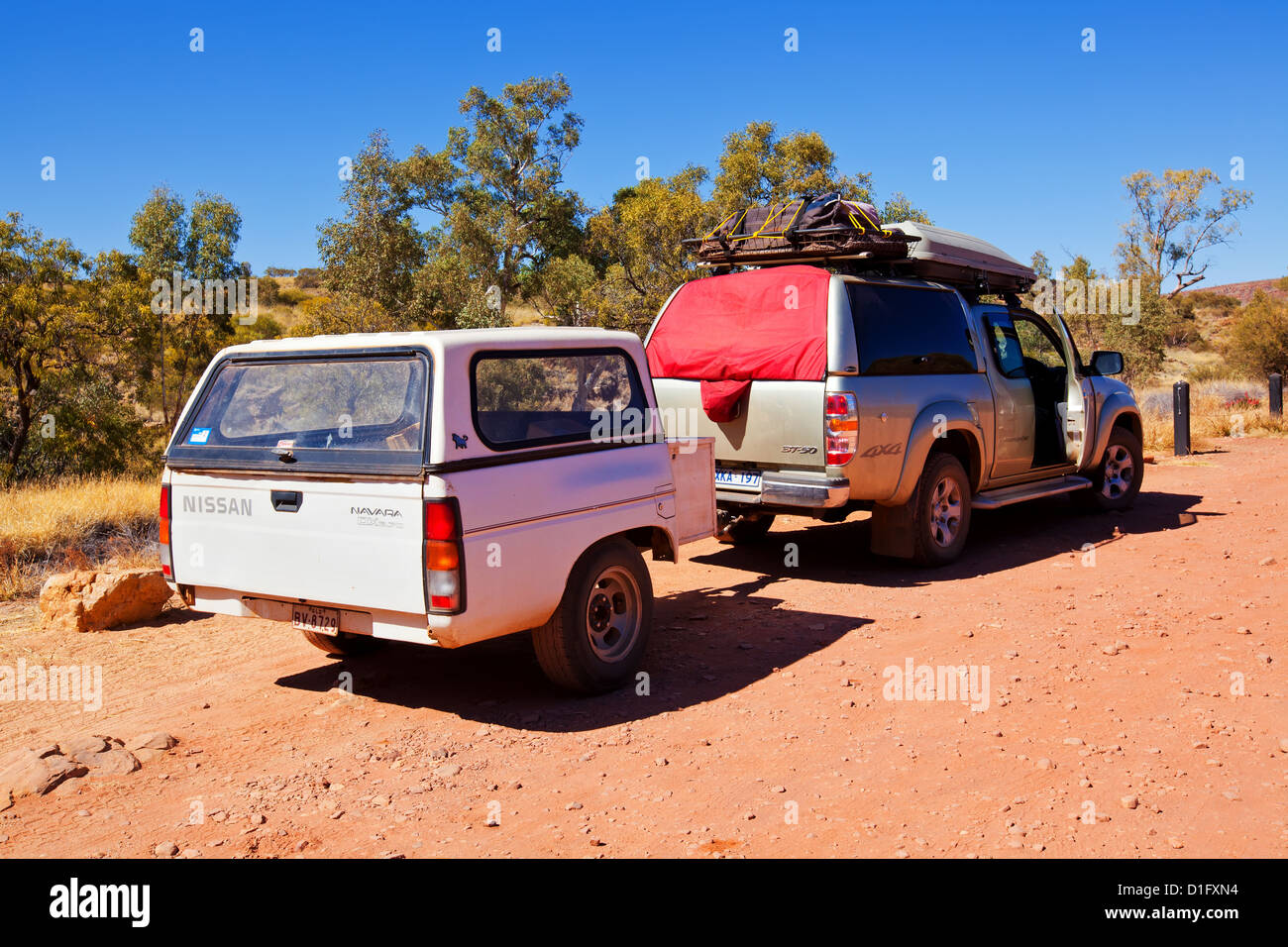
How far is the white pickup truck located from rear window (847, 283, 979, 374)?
253 cm

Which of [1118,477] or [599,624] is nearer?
[599,624]

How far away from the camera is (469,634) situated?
4734 millimetres

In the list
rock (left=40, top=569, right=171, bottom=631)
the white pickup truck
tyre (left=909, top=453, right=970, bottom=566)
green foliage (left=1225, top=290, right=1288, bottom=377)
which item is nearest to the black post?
tyre (left=909, top=453, right=970, bottom=566)

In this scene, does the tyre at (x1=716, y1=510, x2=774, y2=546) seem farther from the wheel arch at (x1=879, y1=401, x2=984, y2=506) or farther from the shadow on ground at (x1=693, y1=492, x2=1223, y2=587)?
the wheel arch at (x1=879, y1=401, x2=984, y2=506)

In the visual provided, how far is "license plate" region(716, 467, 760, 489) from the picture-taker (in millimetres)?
8031

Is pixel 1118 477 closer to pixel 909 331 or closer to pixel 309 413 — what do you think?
pixel 909 331

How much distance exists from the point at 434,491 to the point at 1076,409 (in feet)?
25.6

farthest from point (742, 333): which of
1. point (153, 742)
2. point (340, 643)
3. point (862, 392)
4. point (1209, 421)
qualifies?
point (1209, 421)

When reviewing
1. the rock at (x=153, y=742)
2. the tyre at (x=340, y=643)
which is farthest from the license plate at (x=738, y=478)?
the rock at (x=153, y=742)

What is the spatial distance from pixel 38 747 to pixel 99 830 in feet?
3.29

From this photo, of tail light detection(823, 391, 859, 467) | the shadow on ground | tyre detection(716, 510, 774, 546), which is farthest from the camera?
tyre detection(716, 510, 774, 546)

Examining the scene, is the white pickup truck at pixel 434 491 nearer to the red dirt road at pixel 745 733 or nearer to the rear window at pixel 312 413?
the rear window at pixel 312 413

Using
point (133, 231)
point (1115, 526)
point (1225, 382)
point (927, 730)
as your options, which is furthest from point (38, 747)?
point (1225, 382)

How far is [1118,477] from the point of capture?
11.3m
